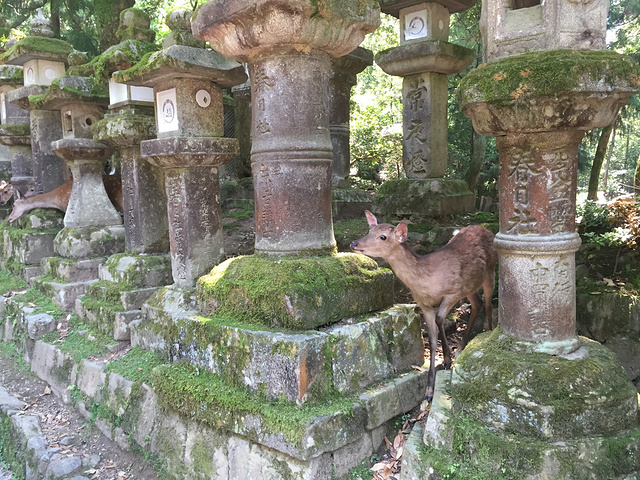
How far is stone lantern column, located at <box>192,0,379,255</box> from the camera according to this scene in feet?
10.7

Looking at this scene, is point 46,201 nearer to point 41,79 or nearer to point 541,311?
point 41,79

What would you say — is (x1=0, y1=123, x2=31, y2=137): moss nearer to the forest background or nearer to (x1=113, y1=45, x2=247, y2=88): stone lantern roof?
the forest background

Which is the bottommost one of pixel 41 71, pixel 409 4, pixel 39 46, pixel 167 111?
pixel 167 111

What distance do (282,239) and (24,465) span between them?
2.88 m

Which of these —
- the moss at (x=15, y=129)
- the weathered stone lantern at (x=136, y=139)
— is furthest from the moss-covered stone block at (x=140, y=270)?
the moss at (x=15, y=129)

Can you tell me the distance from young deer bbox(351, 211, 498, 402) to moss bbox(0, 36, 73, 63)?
5.98m

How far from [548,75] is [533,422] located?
1694 millimetres

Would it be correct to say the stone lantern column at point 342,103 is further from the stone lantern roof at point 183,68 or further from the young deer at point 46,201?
the young deer at point 46,201

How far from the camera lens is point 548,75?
7.89 feet

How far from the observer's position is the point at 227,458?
326 cm

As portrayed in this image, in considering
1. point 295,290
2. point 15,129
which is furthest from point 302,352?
point 15,129

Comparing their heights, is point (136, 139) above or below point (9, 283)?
above

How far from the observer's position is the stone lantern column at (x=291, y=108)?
3.27 m

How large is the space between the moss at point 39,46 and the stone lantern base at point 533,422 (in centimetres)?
718
